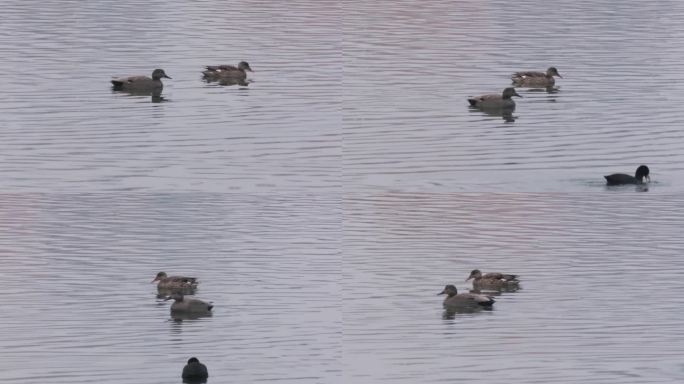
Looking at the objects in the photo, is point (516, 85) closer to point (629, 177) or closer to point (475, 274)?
point (629, 177)

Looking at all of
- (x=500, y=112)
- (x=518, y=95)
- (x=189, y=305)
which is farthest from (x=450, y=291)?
(x=518, y=95)

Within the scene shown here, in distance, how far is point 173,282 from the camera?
3872 cm

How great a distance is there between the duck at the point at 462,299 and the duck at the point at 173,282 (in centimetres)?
397

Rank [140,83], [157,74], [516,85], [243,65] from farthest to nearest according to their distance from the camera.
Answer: [243,65]
[516,85]
[157,74]
[140,83]

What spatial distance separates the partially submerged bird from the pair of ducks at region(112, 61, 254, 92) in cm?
2264

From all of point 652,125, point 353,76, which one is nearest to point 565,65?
point 353,76

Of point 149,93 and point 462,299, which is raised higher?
point 149,93

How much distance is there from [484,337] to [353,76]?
1023 inches

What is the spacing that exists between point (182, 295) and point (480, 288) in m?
4.72

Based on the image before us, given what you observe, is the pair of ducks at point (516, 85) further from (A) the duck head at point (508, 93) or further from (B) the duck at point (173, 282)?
(B) the duck at point (173, 282)

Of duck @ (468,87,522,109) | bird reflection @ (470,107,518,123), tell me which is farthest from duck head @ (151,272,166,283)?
duck @ (468,87,522,109)

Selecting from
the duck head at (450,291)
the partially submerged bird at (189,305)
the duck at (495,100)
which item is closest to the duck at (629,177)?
the duck at (495,100)

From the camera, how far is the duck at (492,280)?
39281 millimetres

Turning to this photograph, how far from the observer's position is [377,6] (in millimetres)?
82688
